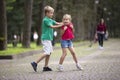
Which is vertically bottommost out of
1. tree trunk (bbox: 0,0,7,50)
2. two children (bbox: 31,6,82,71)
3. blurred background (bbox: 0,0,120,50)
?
blurred background (bbox: 0,0,120,50)

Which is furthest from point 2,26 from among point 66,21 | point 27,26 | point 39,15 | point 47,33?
point 66,21

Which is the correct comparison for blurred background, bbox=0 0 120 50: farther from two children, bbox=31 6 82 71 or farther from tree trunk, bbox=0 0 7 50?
two children, bbox=31 6 82 71

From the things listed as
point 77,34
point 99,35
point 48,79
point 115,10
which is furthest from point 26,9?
point 115,10

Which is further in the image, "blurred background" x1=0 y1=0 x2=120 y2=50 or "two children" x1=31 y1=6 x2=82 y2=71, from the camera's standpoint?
"blurred background" x1=0 y1=0 x2=120 y2=50

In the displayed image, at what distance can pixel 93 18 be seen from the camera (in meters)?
76.5

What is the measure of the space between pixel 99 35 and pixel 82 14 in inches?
1205

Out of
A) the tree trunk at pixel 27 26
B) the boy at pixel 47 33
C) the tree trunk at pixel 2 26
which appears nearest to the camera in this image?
the boy at pixel 47 33

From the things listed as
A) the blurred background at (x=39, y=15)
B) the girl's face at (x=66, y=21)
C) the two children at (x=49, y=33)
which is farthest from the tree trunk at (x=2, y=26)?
the girl's face at (x=66, y=21)

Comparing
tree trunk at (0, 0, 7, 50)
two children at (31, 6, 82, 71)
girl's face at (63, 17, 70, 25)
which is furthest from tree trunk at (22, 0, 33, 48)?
girl's face at (63, 17, 70, 25)

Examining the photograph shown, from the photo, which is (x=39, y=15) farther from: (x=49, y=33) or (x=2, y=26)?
(x=49, y=33)

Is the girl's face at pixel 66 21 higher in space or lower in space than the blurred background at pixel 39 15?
higher

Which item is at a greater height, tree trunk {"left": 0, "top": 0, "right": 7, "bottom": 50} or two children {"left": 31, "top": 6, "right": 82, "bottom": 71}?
two children {"left": 31, "top": 6, "right": 82, "bottom": 71}

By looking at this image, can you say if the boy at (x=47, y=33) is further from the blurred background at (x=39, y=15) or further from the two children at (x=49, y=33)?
the blurred background at (x=39, y=15)

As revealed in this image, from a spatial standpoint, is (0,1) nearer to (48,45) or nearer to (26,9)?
(26,9)
